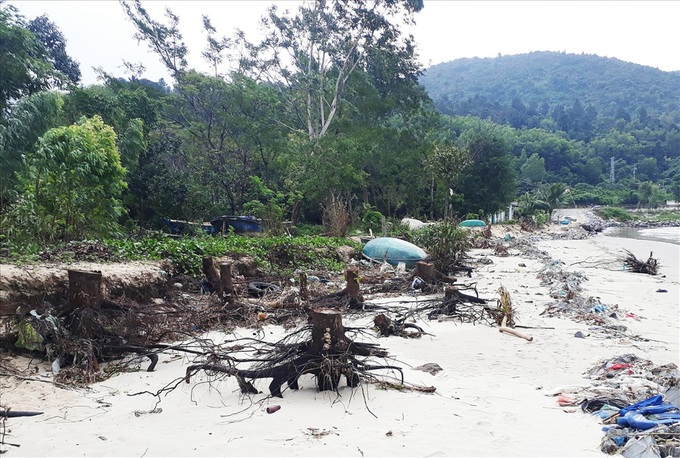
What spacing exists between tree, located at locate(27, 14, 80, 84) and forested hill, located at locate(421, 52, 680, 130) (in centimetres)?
9130

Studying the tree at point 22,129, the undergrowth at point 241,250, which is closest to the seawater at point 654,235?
the undergrowth at point 241,250

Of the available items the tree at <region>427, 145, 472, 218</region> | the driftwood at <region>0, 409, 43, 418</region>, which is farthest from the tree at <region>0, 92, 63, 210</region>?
the tree at <region>427, 145, 472, 218</region>

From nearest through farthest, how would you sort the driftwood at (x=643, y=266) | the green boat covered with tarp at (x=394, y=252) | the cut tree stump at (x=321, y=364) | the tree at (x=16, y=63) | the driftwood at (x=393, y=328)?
the cut tree stump at (x=321, y=364)
the driftwood at (x=393, y=328)
the tree at (x=16, y=63)
the green boat covered with tarp at (x=394, y=252)
the driftwood at (x=643, y=266)

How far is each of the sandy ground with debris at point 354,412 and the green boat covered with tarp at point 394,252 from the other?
6793mm

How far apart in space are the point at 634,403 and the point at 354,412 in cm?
216

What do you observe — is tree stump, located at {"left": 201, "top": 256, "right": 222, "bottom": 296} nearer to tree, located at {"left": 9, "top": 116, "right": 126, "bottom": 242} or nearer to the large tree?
tree, located at {"left": 9, "top": 116, "right": 126, "bottom": 242}

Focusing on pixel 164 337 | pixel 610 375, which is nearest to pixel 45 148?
pixel 164 337

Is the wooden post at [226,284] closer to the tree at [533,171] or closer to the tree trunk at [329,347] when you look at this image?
the tree trunk at [329,347]

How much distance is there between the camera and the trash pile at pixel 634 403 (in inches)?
110

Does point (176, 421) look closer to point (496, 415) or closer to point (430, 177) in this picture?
point (496, 415)

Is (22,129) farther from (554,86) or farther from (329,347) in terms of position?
(554,86)

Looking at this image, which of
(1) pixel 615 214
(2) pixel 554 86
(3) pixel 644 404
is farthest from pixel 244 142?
(2) pixel 554 86

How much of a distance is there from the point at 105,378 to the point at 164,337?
122 centimetres

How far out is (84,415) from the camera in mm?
3508
